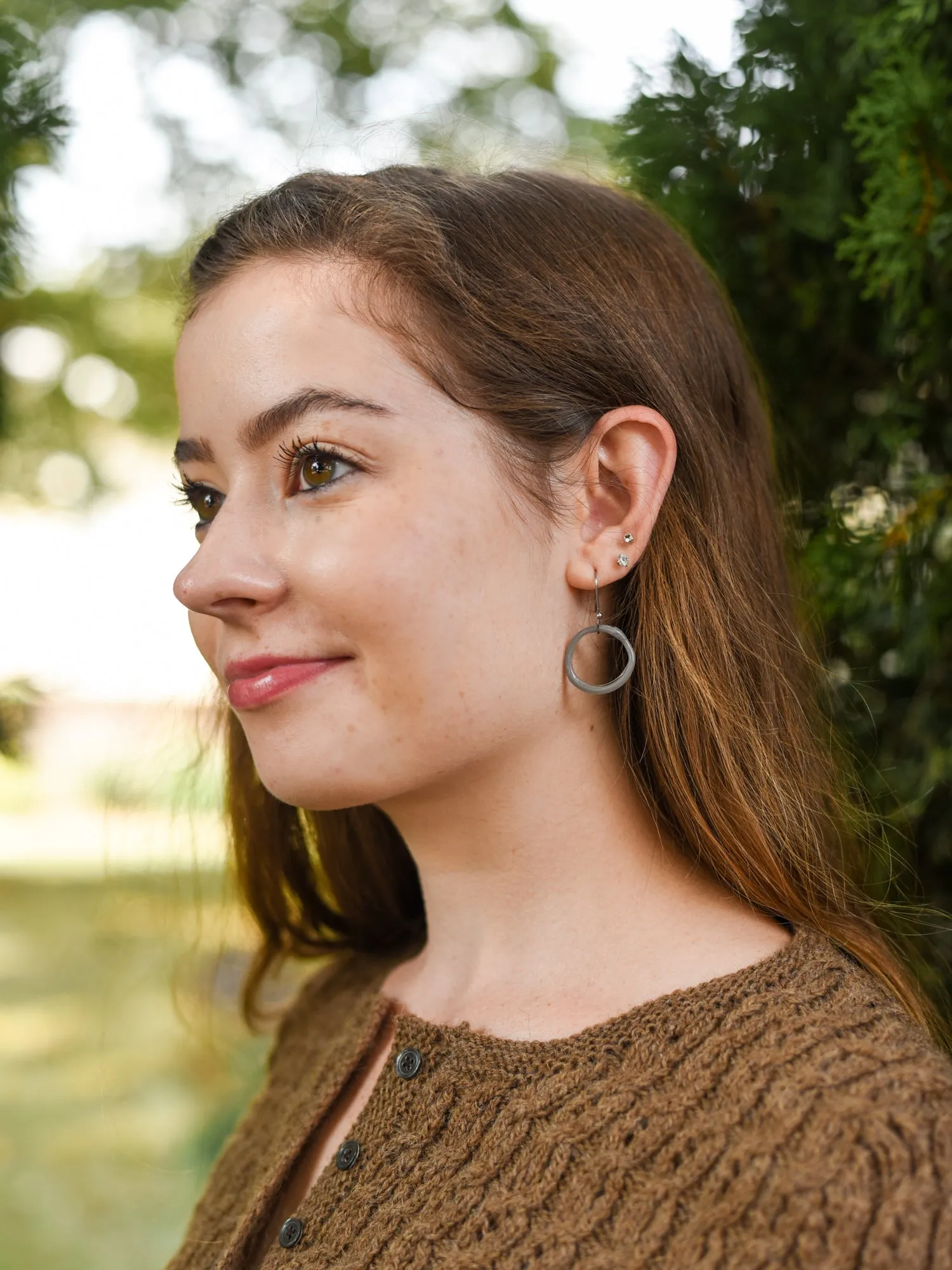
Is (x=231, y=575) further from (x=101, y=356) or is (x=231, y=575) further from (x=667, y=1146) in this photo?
(x=101, y=356)

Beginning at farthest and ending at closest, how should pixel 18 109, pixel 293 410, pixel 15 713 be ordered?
pixel 15 713 → pixel 18 109 → pixel 293 410

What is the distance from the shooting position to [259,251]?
5.62ft

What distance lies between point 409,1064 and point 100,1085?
2.89m

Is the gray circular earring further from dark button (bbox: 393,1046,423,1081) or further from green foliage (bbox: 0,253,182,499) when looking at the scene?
green foliage (bbox: 0,253,182,499)

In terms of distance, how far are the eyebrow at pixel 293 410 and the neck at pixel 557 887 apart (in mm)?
530

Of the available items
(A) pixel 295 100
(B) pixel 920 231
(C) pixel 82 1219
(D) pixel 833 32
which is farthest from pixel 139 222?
(C) pixel 82 1219

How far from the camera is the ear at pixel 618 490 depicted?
1644 millimetres

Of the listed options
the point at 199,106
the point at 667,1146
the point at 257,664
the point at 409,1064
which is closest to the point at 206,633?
the point at 257,664

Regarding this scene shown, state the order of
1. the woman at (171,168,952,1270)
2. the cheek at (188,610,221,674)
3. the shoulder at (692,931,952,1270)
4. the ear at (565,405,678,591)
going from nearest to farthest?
the shoulder at (692,931,952,1270) < the woman at (171,168,952,1270) < the ear at (565,405,678,591) < the cheek at (188,610,221,674)

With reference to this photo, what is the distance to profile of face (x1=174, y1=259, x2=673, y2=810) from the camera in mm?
1512

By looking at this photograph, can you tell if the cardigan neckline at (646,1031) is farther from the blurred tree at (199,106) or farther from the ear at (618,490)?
the blurred tree at (199,106)

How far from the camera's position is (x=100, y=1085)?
13.1 feet

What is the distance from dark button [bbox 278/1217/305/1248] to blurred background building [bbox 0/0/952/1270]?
2.81 ft

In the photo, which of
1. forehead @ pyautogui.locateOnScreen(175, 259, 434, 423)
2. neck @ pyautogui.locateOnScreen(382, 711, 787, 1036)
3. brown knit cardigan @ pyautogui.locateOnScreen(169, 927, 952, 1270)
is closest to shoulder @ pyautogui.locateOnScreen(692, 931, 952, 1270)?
brown knit cardigan @ pyautogui.locateOnScreen(169, 927, 952, 1270)
